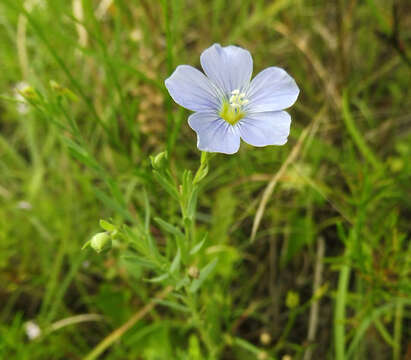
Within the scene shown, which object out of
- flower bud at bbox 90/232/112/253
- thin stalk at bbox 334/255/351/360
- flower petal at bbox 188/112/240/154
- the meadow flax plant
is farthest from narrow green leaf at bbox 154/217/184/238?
thin stalk at bbox 334/255/351/360

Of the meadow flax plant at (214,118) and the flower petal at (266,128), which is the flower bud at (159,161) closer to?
the meadow flax plant at (214,118)

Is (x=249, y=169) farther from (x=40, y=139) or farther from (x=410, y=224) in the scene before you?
(x=40, y=139)

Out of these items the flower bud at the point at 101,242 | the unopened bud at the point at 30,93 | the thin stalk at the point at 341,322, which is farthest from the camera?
the thin stalk at the point at 341,322

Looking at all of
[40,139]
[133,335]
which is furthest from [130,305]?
[40,139]

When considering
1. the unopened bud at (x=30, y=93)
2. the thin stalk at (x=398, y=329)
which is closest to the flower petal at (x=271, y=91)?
the unopened bud at (x=30, y=93)

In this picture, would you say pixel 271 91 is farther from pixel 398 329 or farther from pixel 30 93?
pixel 398 329

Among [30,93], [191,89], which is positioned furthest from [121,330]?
[191,89]
